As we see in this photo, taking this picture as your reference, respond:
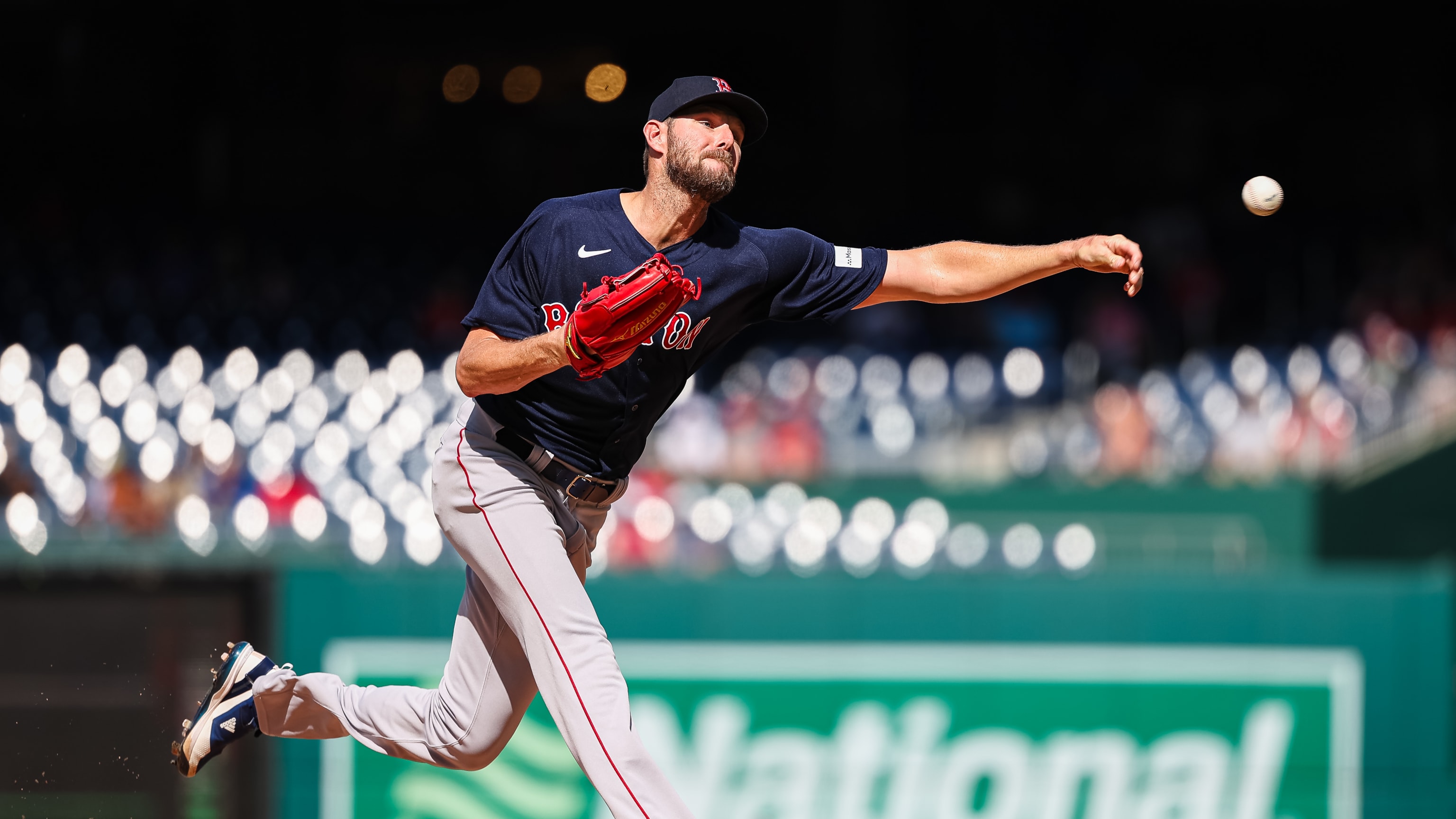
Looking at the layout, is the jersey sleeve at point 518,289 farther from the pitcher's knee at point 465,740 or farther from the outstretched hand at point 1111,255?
the outstretched hand at point 1111,255

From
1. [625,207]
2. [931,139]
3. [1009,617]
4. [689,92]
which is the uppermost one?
[931,139]

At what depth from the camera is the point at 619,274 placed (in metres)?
2.97

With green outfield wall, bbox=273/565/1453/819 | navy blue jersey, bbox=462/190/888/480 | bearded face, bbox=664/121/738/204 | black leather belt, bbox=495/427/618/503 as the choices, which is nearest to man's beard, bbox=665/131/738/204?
bearded face, bbox=664/121/738/204

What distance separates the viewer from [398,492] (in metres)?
8.80

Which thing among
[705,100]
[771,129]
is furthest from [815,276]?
[771,129]

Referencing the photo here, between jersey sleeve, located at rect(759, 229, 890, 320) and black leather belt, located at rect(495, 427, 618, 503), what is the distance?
51 cm

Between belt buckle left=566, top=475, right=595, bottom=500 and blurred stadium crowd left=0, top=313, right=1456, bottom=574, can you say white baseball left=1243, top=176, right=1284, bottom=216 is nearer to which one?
belt buckle left=566, top=475, right=595, bottom=500

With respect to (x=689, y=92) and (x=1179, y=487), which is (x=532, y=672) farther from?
(x=1179, y=487)

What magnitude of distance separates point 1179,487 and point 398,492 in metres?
4.60

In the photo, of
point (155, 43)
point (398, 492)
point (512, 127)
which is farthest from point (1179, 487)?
point (155, 43)

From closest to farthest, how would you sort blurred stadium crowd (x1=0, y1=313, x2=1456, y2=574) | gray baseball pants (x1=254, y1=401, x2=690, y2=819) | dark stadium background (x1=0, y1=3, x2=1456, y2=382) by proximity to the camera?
gray baseball pants (x1=254, y1=401, x2=690, y2=819)
blurred stadium crowd (x1=0, y1=313, x2=1456, y2=574)
dark stadium background (x1=0, y1=3, x2=1456, y2=382)

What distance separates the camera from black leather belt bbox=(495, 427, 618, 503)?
10.2 feet

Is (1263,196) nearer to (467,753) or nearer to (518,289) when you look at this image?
(518,289)

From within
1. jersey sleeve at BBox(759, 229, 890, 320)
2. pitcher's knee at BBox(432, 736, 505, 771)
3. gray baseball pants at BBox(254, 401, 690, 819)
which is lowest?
pitcher's knee at BBox(432, 736, 505, 771)
